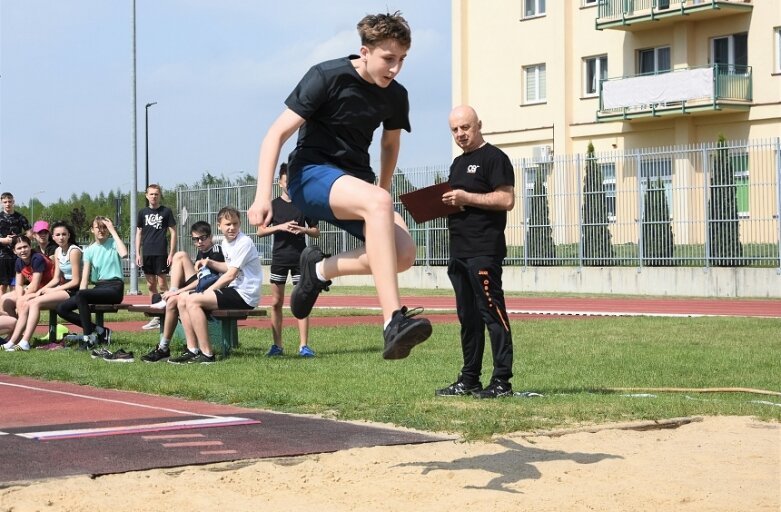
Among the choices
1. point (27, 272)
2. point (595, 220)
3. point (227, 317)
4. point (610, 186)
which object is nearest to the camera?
point (227, 317)

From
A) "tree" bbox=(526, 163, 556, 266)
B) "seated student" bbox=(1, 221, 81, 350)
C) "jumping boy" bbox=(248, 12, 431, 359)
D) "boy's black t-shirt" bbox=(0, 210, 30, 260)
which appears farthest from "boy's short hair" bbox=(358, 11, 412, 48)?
"tree" bbox=(526, 163, 556, 266)

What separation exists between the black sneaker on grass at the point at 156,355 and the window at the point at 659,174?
15.9m

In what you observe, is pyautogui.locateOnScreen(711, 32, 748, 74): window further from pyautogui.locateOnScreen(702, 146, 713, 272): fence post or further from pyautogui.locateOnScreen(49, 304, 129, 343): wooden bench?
pyautogui.locateOnScreen(49, 304, 129, 343): wooden bench

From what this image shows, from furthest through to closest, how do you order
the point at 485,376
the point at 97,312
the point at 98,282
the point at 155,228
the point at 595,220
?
1. the point at 595,220
2. the point at 155,228
3. the point at 98,282
4. the point at 97,312
5. the point at 485,376

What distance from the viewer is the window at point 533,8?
130 ft

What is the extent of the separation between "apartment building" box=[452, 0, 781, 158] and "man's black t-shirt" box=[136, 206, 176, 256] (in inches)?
800

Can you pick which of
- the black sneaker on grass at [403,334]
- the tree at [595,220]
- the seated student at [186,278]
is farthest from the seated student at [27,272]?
the tree at [595,220]

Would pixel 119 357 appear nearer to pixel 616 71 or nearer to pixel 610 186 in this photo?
pixel 610 186

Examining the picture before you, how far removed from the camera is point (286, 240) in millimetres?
12758

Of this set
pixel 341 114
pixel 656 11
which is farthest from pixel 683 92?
pixel 341 114

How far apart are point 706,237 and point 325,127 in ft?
65.4

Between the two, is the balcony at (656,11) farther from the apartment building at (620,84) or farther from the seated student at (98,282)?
the seated student at (98,282)

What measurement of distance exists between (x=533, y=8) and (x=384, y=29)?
3467 centimetres

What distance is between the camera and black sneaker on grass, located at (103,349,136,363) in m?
12.4
